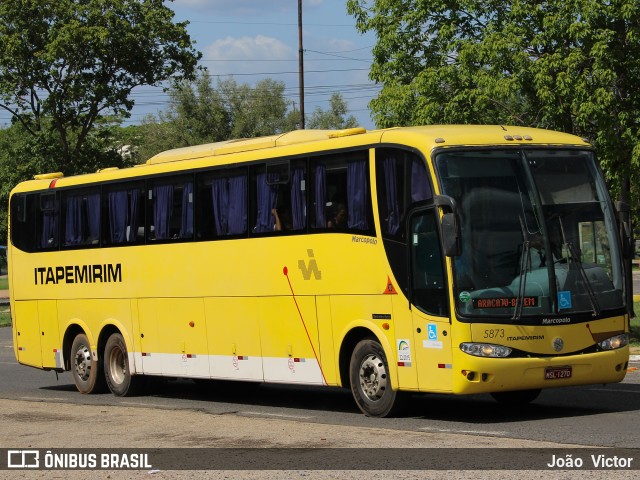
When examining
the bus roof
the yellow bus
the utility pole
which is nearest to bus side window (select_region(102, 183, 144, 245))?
the yellow bus

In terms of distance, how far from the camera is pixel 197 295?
18.9 meters

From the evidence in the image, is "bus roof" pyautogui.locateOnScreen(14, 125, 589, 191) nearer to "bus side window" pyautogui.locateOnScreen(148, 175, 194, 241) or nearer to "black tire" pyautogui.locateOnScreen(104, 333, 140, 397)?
"bus side window" pyautogui.locateOnScreen(148, 175, 194, 241)

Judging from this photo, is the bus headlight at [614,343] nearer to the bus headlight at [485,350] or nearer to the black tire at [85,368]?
the bus headlight at [485,350]

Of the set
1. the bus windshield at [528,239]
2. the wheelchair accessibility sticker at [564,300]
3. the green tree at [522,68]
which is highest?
the green tree at [522,68]

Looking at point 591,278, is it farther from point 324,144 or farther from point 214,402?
point 214,402

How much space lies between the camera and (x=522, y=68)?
23.2 metres

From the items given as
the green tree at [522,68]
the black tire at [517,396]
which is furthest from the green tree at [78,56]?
the black tire at [517,396]

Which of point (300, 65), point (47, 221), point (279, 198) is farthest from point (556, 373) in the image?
point (300, 65)

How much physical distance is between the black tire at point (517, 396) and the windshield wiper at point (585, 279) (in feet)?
6.33

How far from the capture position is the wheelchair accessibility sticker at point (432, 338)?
14.4 m

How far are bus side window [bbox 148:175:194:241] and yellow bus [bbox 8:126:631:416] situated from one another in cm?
3

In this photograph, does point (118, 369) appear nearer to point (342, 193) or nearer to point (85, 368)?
point (85, 368)

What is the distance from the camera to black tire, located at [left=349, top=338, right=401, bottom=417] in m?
15.2

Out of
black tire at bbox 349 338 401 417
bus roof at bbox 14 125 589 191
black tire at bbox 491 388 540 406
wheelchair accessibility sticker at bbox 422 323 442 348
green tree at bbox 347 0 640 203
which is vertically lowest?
black tire at bbox 491 388 540 406
